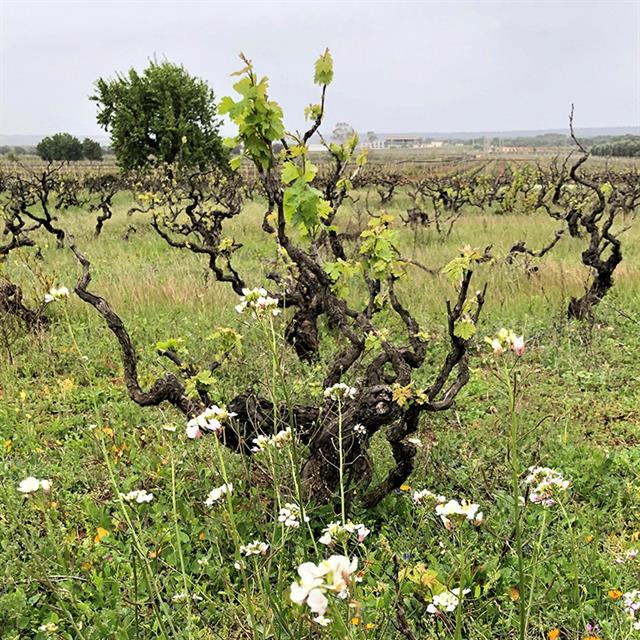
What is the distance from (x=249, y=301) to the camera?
202 cm

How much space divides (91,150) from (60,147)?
15.9 ft

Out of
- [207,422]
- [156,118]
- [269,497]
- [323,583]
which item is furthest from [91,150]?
[323,583]

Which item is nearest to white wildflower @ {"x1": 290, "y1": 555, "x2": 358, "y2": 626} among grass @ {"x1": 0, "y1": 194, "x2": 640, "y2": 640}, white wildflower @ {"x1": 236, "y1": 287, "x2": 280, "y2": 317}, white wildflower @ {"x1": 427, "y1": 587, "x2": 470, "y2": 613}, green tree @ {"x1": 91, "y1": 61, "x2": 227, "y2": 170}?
grass @ {"x1": 0, "y1": 194, "x2": 640, "y2": 640}

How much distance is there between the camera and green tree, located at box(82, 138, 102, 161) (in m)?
61.2

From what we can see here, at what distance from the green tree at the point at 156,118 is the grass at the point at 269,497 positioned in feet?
83.8

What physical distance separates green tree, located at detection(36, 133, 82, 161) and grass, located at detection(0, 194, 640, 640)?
56640 millimetres

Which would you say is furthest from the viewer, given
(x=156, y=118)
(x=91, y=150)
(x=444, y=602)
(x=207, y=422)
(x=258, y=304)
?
(x=91, y=150)

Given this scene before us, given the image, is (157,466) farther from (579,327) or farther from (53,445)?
(579,327)

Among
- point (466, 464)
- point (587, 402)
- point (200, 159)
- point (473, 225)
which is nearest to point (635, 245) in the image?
point (473, 225)

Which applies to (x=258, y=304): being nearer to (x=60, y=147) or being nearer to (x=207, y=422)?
(x=207, y=422)

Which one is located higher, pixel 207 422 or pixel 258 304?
pixel 258 304

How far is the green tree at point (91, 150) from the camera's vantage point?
201 feet

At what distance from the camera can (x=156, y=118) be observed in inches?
1217

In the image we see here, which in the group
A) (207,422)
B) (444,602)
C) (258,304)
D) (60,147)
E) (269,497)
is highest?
(60,147)
